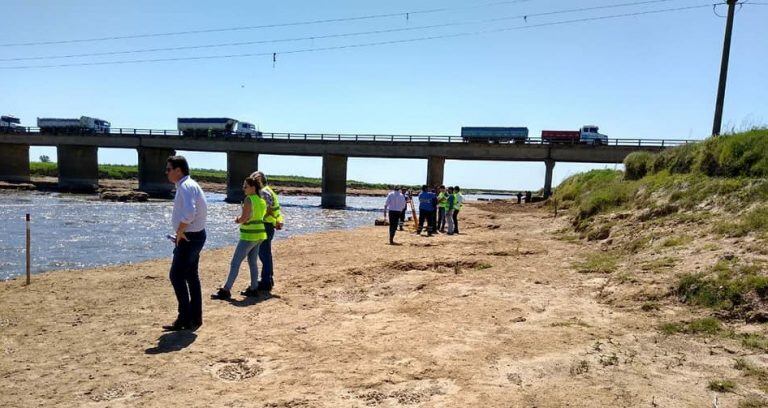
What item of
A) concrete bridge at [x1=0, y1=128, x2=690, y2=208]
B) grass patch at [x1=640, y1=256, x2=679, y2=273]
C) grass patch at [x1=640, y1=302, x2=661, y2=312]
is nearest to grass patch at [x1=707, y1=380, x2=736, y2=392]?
grass patch at [x1=640, y1=302, x2=661, y2=312]

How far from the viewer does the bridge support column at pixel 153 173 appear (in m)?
59.9

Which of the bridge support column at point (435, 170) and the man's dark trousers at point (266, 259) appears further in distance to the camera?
the bridge support column at point (435, 170)

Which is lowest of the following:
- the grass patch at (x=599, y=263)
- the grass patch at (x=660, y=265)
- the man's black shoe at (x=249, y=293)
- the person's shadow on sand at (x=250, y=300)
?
the person's shadow on sand at (x=250, y=300)

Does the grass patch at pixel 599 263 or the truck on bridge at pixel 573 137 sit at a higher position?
the truck on bridge at pixel 573 137

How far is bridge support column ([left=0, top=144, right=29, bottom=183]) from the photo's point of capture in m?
62.3

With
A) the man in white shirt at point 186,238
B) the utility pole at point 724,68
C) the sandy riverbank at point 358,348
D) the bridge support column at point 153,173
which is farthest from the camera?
the bridge support column at point 153,173

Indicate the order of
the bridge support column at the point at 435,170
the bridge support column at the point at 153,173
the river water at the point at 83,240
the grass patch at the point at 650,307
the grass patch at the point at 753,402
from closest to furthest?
1. the grass patch at the point at 753,402
2. the grass patch at the point at 650,307
3. the river water at the point at 83,240
4. the bridge support column at the point at 435,170
5. the bridge support column at the point at 153,173

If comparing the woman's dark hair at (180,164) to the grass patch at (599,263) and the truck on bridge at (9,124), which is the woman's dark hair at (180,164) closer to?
the grass patch at (599,263)

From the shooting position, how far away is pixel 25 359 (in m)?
4.90

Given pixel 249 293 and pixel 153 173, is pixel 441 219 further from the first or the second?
pixel 153 173

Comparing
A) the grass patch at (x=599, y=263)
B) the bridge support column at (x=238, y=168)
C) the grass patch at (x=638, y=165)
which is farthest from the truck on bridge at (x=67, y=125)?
the grass patch at (x=599, y=263)

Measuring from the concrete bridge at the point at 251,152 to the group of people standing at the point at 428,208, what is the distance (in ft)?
92.3

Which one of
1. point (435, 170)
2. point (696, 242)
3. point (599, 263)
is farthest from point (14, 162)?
point (696, 242)

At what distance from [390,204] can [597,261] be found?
7875mm
